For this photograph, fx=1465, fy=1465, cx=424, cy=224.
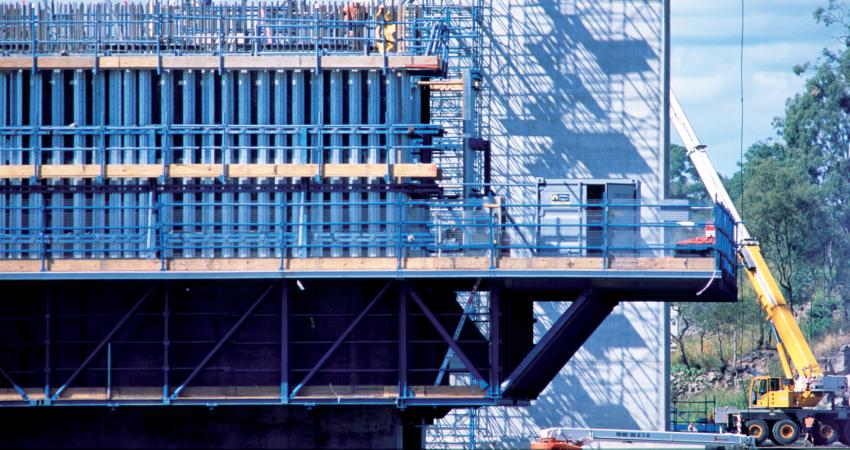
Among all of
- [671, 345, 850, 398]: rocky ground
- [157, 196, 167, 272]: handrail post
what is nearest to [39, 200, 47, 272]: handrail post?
[157, 196, 167, 272]: handrail post

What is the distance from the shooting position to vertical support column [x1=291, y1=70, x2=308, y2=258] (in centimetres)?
3219

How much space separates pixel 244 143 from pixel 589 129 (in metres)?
14.2

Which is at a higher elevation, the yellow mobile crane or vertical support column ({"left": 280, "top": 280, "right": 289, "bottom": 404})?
vertical support column ({"left": 280, "top": 280, "right": 289, "bottom": 404})

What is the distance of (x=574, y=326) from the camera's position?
3169cm

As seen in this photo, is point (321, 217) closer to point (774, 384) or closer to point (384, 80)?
point (384, 80)

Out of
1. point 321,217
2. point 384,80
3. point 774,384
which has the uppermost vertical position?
point 384,80

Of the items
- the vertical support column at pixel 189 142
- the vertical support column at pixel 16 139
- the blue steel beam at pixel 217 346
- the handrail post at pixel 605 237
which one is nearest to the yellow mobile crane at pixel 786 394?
the handrail post at pixel 605 237

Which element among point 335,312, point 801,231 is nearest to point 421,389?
point 335,312

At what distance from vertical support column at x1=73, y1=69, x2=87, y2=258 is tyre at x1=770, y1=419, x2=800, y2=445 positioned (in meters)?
26.3

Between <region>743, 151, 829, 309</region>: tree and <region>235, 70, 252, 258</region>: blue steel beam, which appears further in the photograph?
<region>743, 151, 829, 309</region>: tree

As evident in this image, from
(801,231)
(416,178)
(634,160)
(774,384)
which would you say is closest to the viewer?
(416,178)

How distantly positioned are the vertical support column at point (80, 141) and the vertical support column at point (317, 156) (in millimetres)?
4856

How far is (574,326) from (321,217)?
6.07 m

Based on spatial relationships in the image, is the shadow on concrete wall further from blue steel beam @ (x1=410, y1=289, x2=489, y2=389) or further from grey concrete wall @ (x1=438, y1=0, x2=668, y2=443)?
blue steel beam @ (x1=410, y1=289, x2=489, y2=389)
